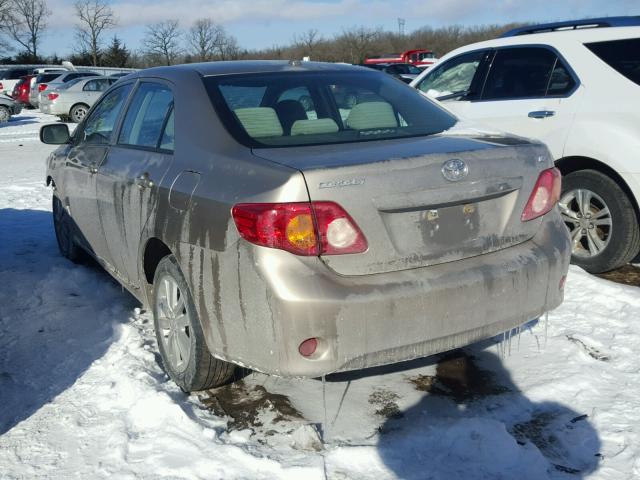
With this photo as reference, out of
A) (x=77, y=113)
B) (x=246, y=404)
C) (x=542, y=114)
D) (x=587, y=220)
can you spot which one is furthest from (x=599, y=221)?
(x=77, y=113)

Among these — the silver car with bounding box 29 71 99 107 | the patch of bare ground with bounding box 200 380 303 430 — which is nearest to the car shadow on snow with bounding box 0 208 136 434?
the patch of bare ground with bounding box 200 380 303 430

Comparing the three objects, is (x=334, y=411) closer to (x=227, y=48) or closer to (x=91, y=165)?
(x=91, y=165)

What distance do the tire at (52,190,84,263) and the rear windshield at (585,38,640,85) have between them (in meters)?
4.28

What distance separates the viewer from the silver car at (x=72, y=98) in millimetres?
22422

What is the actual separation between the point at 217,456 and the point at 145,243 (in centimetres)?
122

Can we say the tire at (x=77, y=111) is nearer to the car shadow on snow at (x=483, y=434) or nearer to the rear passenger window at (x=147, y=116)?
the rear passenger window at (x=147, y=116)

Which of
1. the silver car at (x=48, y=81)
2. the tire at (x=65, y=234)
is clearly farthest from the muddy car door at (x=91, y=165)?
the silver car at (x=48, y=81)

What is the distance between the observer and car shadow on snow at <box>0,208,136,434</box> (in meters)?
3.58

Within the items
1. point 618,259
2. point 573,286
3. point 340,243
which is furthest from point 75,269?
point 618,259

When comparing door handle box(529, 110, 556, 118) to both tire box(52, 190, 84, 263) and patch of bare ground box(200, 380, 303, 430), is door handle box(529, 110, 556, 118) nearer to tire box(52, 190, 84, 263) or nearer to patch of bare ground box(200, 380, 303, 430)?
patch of bare ground box(200, 380, 303, 430)

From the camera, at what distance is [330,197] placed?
2682 millimetres

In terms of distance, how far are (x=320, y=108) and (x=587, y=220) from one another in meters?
2.68

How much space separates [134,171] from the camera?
3740 millimetres

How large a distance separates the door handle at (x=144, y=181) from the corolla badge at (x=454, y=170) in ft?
4.96
